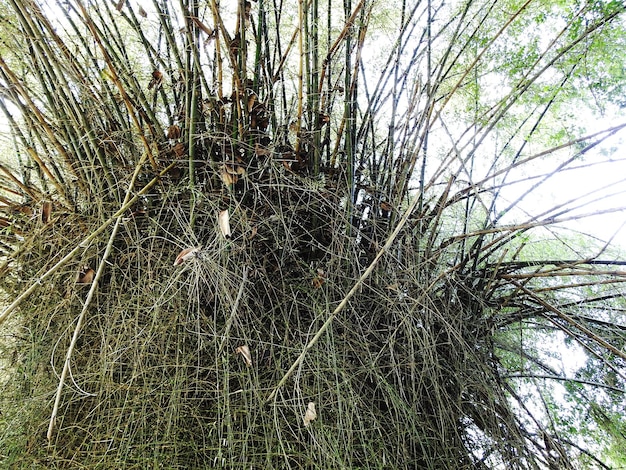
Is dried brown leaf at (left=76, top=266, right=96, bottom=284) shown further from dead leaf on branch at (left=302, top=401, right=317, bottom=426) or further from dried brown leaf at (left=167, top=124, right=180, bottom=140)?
dead leaf on branch at (left=302, top=401, right=317, bottom=426)

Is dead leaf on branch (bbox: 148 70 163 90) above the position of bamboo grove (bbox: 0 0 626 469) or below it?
above

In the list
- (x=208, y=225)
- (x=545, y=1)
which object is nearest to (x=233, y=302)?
(x=208, y=225)

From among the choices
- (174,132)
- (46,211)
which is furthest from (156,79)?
(46,211)

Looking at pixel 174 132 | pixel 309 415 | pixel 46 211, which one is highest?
pixel 174 132

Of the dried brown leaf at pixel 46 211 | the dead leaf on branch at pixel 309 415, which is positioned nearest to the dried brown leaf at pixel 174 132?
the dried brown leaf at pixel 46 211

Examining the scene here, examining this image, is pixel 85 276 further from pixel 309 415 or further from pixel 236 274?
pixel 309 415

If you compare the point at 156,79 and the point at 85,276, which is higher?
the point at 156,79

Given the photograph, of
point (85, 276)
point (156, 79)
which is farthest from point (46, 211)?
point (156, 79)

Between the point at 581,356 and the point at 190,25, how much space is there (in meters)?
1.03

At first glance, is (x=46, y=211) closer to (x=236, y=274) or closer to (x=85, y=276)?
(x=85, y=276)

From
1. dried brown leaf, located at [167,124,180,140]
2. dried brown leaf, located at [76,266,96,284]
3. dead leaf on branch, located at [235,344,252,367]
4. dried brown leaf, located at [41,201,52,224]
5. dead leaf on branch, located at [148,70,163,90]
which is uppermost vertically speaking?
dead leaf on branch, located at [148,70,163,90]

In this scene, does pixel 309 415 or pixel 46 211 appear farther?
pixel 46 211

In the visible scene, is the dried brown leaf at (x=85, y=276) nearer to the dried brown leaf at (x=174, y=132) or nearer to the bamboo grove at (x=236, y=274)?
the bamboo grove at (x=236, y=274)

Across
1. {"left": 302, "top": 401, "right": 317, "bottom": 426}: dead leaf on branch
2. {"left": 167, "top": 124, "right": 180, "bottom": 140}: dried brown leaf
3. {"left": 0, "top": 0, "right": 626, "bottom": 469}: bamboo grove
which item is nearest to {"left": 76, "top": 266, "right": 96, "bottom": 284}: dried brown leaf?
{"left": 0, "top": 0, "right": 626, "bottom": 469}: bamboo grove
